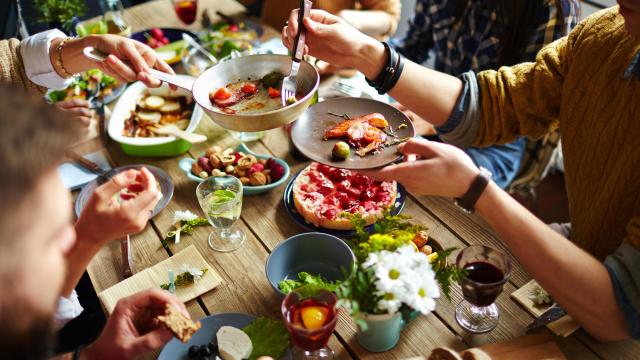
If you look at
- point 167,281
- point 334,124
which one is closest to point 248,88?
point 334,124

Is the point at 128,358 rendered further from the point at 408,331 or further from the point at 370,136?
the point at 370,136

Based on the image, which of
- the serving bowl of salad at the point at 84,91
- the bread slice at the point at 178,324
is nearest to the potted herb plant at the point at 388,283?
the bread slice at the point at 178,324

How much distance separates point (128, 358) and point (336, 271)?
1.80 feet

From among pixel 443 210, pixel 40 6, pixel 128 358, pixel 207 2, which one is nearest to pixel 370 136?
pixel 443 210

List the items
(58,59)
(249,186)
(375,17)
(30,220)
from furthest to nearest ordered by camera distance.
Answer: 1. (375,17)
2. (58,59)
3. (249,186)
4. (30,220)

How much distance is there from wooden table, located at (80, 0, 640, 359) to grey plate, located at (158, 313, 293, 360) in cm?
7

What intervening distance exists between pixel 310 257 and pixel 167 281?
0.40 meters

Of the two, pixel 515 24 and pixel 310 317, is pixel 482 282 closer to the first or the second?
pixel 310 317

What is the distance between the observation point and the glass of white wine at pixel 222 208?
1493mm

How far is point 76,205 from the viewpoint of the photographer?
1.68 m

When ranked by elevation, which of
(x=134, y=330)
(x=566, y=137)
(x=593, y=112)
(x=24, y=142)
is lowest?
(x=134, y=330)

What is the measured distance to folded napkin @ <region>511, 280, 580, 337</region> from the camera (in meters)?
1.24

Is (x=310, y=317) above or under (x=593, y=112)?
under

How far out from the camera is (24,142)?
2.44ft
